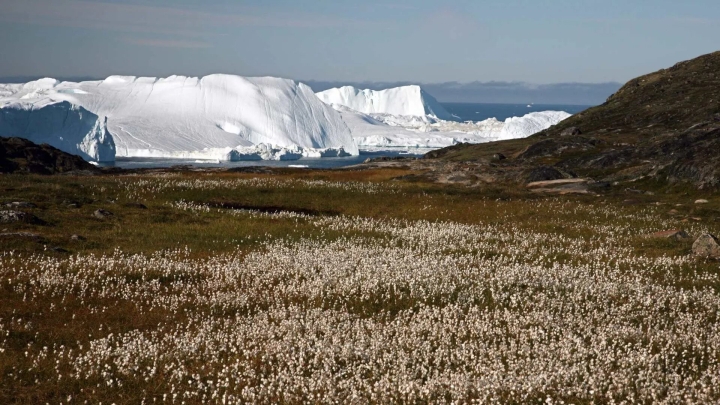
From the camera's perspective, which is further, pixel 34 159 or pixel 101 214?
pixel 34 159

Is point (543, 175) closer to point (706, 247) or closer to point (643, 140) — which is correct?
point (643, 140)

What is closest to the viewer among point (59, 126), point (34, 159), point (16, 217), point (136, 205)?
point (16, 217)

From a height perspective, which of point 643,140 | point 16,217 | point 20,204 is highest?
point 643,140

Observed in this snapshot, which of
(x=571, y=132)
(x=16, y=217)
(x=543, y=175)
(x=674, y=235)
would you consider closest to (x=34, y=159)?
(x=16, y=217)

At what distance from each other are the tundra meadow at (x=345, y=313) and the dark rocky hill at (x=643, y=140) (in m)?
23.7

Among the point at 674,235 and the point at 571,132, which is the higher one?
the point at 571,132

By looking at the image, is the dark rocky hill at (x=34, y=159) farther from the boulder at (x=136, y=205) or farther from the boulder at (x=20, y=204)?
the boulder at (x=20, y=204)

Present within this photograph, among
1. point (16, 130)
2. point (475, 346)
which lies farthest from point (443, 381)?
point (16, 130)

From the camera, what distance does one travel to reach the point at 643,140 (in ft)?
250

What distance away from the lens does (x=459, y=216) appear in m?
37.9

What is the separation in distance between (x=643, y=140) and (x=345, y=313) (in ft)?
235

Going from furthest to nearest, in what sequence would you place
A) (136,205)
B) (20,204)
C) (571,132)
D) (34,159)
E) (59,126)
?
(59,126) < (571,132) < (34,159) < (136,205) < (20,204)

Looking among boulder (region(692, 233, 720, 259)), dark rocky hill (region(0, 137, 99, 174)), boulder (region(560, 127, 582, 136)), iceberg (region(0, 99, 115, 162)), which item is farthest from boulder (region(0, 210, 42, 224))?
iceberg (region(0, 99, 115, 162))

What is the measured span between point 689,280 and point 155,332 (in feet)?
55.9
